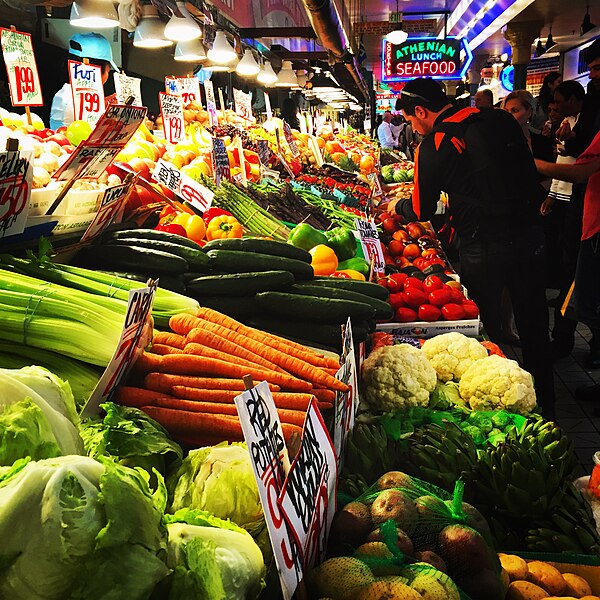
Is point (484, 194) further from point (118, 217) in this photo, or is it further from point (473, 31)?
point (473, 31)

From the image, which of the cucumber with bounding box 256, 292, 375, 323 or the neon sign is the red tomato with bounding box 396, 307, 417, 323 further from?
the neon sign

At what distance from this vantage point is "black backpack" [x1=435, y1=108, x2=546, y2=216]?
456cm

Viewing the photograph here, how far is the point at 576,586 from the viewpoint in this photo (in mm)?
1728

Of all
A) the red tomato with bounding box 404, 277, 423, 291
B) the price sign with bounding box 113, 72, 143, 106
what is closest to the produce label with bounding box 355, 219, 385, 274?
the red tomato with bounding box 404, 277, 423, 291

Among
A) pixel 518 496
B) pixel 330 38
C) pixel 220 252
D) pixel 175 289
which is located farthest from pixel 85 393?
pixel 330 38

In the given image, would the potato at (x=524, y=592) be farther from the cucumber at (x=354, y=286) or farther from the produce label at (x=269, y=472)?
the cucumber at (x=354, y=286)

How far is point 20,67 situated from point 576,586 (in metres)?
4.54

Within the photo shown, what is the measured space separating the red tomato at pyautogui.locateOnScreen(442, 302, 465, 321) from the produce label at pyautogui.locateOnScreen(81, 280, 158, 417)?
247 cm

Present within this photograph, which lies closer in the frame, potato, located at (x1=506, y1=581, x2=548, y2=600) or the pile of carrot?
potato, located at (x1=506, y1=581, x2=548, y2=600)

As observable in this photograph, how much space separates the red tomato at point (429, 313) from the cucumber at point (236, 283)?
1506 mm

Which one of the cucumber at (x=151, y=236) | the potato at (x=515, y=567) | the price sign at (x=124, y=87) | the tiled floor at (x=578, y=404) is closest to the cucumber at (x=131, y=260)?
the cucumber at (x=151, y=236)

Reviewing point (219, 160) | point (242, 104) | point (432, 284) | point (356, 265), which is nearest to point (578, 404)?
point (432, 284)

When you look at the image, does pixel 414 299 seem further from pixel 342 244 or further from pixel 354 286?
pixel 354 286

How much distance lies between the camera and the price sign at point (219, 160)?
478 cm
